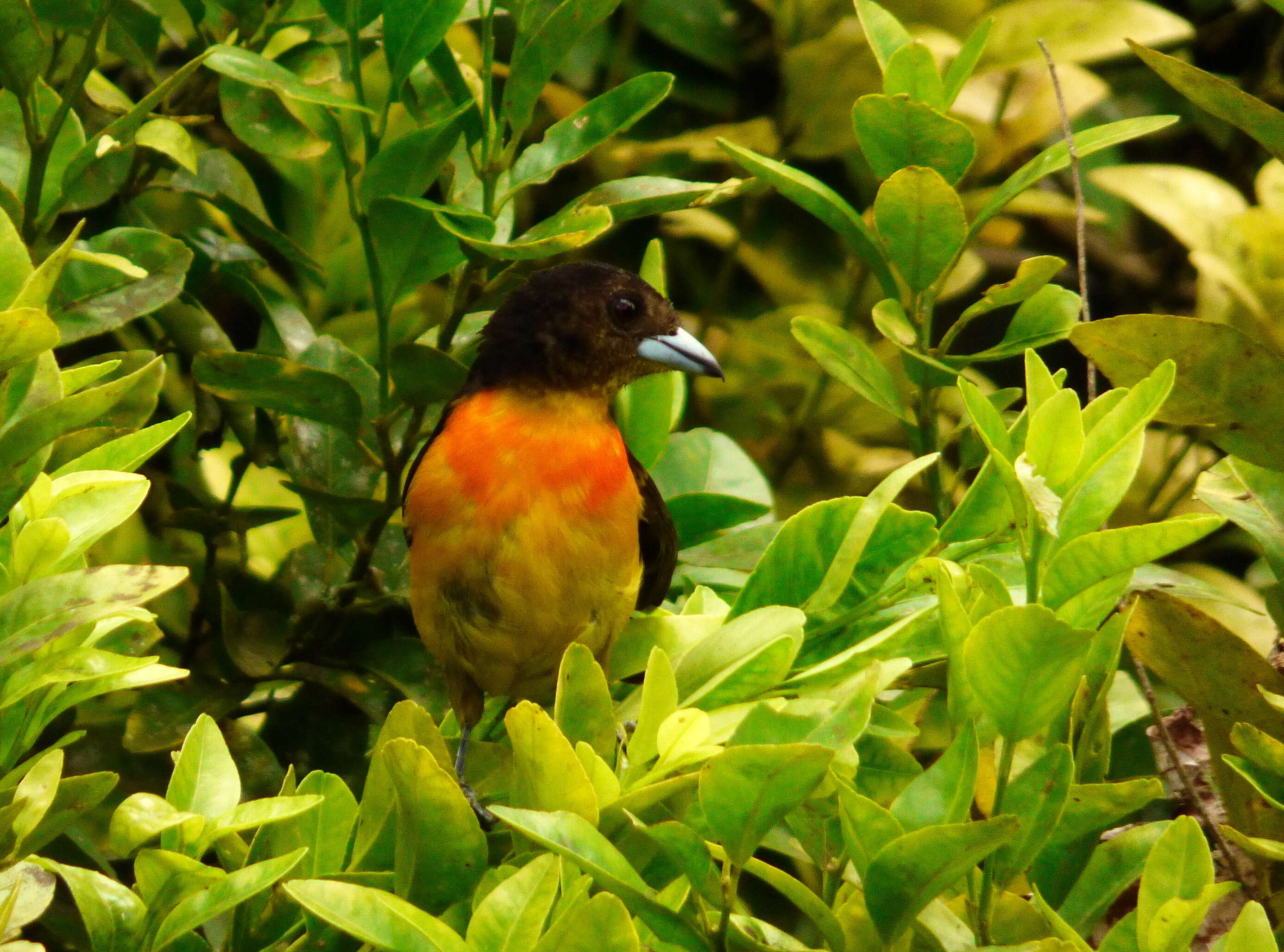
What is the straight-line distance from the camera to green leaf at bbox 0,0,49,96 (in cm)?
247

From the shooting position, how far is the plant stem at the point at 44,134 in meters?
2.51

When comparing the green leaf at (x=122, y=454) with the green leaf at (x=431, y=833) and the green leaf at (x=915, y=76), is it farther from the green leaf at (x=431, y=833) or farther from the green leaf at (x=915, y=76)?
the green leaf at (x=915, y=76)

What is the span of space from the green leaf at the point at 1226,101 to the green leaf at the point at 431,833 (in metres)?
1.58

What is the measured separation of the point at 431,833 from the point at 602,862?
243 mm

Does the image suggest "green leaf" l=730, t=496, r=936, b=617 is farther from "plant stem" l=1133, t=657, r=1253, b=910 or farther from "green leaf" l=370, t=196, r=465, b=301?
"green leaf" l=370, t=196, r=465, b=301

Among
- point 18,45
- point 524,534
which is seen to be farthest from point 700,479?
point 18,45

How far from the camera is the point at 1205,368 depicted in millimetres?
2244

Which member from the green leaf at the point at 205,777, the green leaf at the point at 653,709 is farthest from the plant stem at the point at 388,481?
the green leaf at the point at 653,709

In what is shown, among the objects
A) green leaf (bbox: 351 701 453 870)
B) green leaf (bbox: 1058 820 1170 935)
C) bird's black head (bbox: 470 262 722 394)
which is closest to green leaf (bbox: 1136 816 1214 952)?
green leaf (bbox: 1058 820 1170 935)

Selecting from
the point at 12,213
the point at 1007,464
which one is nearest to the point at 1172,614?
the point at 1007,464

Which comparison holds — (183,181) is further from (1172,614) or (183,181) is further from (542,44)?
(1172,614)

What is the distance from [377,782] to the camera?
1.80 metres

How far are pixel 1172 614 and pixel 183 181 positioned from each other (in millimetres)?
2191

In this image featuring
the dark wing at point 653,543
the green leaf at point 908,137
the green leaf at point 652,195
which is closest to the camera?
the green leaf at point 908,137
